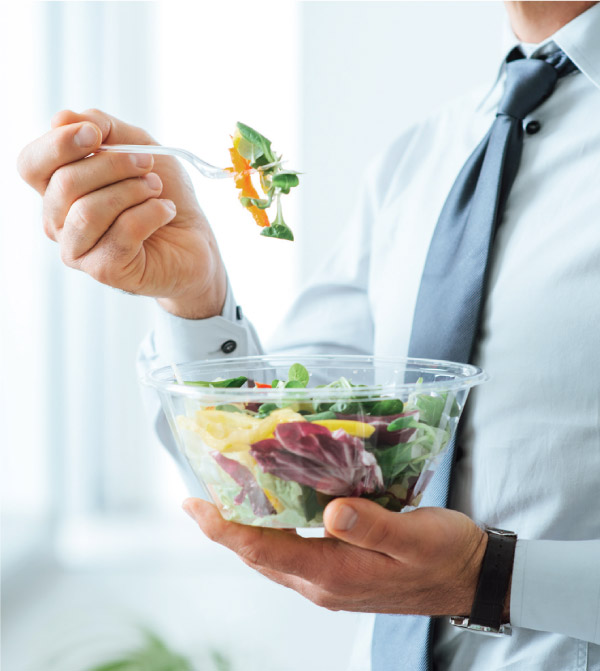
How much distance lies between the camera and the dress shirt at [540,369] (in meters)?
0.76

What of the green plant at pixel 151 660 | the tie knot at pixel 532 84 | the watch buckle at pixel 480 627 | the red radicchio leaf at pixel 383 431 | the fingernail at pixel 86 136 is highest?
the tie knot at pixel 532 84

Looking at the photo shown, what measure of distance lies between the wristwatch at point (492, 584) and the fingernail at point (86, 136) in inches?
23.3

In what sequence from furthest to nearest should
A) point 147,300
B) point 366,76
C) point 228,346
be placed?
point 147,300 < point 366,76 < point 228,346

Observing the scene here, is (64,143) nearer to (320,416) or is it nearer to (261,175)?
(261,175)

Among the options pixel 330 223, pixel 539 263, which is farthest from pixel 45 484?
pixel 539 263

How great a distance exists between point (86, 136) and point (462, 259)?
493mm

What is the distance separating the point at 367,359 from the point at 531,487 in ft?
0.82

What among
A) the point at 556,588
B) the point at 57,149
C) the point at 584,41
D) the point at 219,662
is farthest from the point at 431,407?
the point at 584,41

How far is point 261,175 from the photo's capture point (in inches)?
31.9

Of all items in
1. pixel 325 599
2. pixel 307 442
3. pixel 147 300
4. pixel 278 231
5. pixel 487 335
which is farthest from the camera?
pixel 147 300

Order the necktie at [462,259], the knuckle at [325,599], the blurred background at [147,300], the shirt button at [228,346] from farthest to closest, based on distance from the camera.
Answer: the blurred background at [147,300]
the shirt button at [228,346]
the necktie at [462,259]
the knuckle at [325,599]

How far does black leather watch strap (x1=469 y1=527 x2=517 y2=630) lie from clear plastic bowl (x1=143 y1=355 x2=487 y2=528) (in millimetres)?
112

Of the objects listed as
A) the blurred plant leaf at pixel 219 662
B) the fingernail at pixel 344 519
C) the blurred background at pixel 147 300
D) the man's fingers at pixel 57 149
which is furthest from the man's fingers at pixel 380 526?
the blurred background at pixel 147 300

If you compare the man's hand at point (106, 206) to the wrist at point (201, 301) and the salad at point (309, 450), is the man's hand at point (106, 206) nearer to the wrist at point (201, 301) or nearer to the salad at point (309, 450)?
the wrist at point (201, 301)
